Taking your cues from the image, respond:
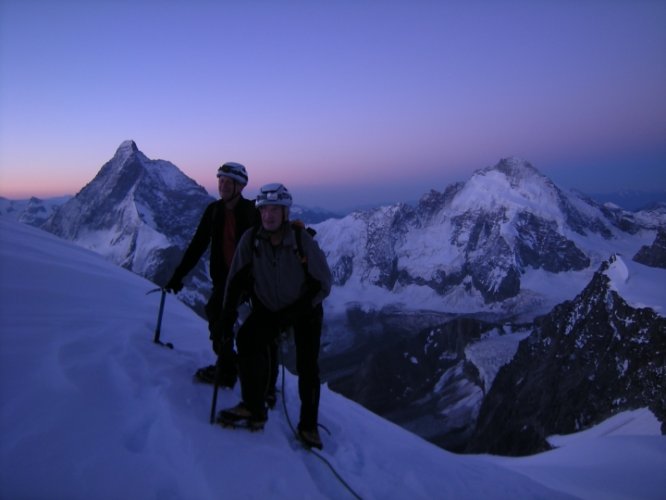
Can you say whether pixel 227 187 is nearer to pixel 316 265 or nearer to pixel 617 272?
pixel 316 265

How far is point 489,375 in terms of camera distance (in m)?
152

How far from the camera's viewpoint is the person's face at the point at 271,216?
5766 mm

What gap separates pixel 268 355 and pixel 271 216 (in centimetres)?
189

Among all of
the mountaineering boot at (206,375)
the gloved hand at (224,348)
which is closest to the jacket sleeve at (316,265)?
the gloved hand at (224,348)

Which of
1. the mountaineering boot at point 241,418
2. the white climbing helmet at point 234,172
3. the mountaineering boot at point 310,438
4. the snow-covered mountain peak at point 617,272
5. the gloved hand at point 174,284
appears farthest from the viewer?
the snow-covered mountain peak at point 617,272

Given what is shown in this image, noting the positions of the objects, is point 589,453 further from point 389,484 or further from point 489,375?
point 489,375

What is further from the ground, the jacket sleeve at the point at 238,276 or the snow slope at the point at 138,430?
the jacket sleeve at the point at 238,276

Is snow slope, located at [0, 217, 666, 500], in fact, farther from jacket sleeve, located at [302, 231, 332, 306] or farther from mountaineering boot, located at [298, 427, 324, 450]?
jacket sleeve, located at [302, 231, 332, 306]

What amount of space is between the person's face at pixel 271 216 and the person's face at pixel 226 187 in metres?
1.13

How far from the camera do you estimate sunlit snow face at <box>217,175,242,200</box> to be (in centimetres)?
668

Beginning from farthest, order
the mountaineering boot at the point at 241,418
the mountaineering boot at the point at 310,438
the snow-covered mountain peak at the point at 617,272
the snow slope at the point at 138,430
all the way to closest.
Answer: the snow-covered mountain peak at the point at 617,272
the mountaineering boot at the point at 310,438
the mountaineering boot at the point at 241,418
the snow slope at the point at 138,430

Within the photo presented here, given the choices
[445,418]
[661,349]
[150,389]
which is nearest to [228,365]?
[150,389]

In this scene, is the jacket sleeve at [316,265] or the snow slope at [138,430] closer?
the snow slope at [138,430]

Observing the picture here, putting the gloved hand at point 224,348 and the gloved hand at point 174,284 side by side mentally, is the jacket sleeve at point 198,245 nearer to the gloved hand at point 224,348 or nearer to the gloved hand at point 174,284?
the gloved hand at point 174,284
